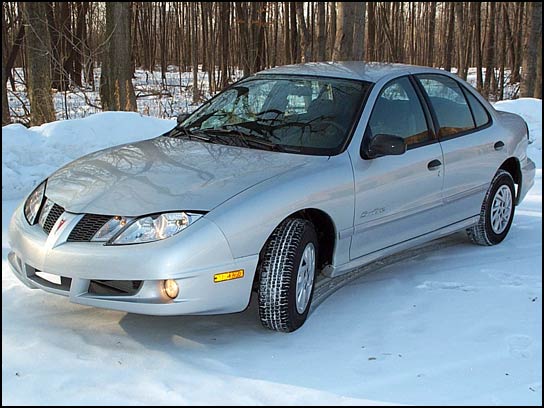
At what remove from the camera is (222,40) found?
25.9 metres

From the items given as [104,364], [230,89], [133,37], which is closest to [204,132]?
[230,89]

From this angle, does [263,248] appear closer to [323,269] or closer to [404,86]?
[323,269]

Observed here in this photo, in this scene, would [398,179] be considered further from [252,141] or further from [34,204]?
[34,204]

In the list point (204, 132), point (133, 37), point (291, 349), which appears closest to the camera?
point (291, 349)

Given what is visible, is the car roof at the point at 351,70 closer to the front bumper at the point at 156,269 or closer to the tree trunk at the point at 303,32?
the front bumper at the point at 156,269

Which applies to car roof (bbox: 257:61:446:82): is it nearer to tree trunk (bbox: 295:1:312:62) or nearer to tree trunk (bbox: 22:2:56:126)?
tree trunk (bbox: 22:2:56:126)

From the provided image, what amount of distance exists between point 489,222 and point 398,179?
1544 millimetres

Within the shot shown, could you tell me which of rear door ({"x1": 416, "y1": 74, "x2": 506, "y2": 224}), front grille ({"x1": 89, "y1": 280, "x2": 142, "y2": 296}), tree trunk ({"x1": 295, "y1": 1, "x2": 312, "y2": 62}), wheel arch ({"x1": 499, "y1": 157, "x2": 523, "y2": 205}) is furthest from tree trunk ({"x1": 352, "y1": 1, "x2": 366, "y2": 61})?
tree trunk ({"x1": 295, "y1": 1, "x2": 312, "y2": 62})

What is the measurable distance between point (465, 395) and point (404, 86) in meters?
2.65

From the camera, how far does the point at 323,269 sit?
4629 millimetres

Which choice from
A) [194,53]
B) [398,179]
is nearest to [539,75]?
[194,53]

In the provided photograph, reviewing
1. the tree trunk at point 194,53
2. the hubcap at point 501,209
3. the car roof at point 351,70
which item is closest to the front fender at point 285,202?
the car roof at point 351,70

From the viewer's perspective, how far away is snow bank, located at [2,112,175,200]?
301 inches

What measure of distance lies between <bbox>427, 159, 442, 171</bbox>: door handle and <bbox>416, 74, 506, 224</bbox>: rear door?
10 centimetres
